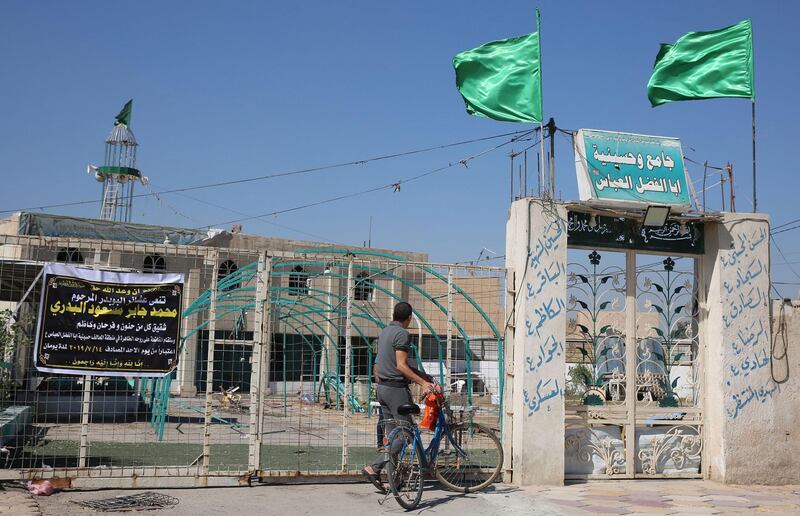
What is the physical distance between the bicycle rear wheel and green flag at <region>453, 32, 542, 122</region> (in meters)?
4.43

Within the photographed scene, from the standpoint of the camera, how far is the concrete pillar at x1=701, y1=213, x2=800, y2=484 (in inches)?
370

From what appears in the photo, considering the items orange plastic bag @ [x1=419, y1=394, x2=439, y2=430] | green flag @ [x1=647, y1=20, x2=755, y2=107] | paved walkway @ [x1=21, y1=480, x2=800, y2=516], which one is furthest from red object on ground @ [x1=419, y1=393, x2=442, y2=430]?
green flag @ [x1=647, y1=20, x2=755, y2=107]

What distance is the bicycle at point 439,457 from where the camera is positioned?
7.25m

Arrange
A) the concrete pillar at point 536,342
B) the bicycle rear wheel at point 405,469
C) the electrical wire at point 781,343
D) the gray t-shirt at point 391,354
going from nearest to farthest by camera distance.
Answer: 1. the bicycle rear wheel at point 405,469
2. the gray t-shirt at point 391,354
3. the concrete pillar at point 536,342
4. the electrical wire at point 781,343

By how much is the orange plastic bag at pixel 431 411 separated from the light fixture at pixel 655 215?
3738 mm

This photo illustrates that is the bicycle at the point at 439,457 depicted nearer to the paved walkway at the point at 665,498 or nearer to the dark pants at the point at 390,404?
the dark pants at the point at 390,404

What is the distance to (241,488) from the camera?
797 cm

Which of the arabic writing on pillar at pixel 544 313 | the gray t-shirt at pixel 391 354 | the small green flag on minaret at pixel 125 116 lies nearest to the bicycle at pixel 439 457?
the gray t-shirt at pixel 391 354

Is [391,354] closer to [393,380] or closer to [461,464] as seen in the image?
[393,380]

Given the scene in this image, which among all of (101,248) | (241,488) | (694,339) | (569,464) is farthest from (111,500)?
(694,339)

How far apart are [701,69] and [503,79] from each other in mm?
2879

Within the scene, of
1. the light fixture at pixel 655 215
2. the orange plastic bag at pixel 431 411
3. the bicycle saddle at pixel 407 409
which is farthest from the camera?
the light fixture at pixel 655 215

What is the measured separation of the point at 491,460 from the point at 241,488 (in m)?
4.05

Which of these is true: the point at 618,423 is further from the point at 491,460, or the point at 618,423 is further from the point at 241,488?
the point at 241,488
